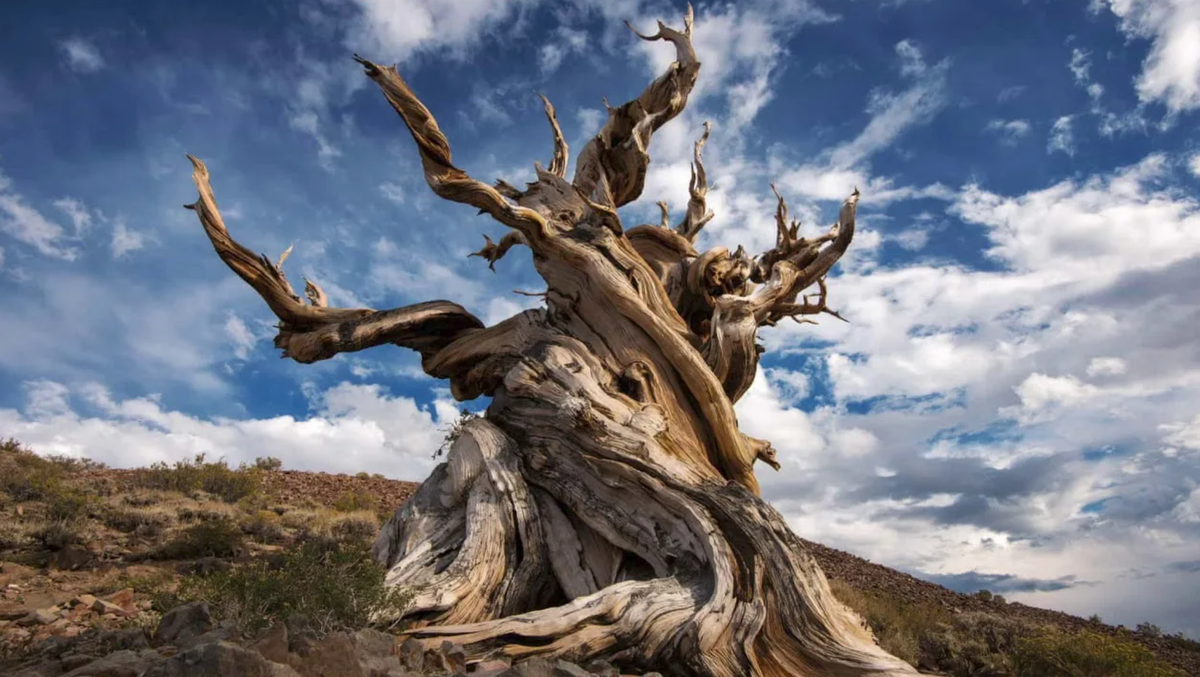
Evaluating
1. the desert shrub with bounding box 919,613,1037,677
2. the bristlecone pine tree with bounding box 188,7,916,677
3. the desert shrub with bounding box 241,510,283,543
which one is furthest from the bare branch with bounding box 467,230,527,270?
the desert shrub with bounding box 919,613,1037,677

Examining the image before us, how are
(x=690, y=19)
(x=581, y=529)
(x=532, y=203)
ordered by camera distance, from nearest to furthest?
(x=581, y=529) < (x=532, y=203) < (x=690, y=19)

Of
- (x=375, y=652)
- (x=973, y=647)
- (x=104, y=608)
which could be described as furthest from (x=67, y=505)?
(x=973, y=647)

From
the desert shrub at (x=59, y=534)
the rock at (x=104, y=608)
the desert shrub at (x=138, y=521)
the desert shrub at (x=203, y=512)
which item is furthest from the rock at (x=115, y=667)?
the desert shrub at (x=203, y=512)

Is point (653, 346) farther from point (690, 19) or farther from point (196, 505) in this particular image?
point (196, 505)

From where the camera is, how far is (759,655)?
5500 mm

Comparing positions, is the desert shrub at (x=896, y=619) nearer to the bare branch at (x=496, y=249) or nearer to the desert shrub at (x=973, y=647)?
the desert shrub at (x=973, y=647)

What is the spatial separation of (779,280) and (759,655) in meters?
5.27

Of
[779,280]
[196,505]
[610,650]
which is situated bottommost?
[610,650]

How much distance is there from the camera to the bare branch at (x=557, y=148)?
36.0 feet

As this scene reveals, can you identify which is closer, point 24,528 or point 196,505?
point 24,528

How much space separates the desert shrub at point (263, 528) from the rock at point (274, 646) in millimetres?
8430

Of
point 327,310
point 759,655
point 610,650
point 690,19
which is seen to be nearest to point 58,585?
point 327,310

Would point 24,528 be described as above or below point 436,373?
below

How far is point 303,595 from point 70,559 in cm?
562
